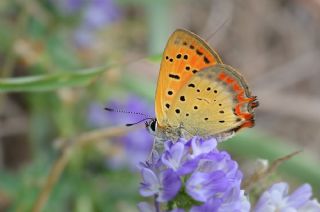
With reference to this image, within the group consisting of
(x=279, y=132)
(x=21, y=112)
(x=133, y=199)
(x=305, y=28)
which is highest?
(x=305, y=28)

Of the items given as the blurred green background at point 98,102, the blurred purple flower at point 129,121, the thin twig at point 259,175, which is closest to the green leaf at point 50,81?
the blurred green background at point 98,102

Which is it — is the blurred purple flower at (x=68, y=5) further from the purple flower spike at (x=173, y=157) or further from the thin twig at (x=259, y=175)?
the purple flower spike at (x=173, y=157)

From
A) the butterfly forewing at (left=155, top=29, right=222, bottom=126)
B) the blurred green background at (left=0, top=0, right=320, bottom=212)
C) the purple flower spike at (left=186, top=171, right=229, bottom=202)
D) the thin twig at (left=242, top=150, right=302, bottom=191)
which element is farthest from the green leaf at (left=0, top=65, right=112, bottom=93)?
the purple flower spike at (left=186, top=171, right=229, bottom=202)

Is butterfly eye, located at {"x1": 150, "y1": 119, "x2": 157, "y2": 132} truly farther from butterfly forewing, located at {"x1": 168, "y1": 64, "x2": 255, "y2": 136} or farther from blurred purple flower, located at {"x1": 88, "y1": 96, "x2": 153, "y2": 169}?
blurred purple flower, located at {"x1": 88, "y1": 96, "x2": 153, "y2": 169}

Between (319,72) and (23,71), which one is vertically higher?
(319,72)

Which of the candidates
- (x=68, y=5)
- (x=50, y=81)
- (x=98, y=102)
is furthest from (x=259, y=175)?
(x=68, y=5)

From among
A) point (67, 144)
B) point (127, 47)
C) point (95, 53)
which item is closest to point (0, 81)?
point (67, 144)

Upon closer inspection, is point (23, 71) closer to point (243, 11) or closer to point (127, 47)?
point (127, 47)

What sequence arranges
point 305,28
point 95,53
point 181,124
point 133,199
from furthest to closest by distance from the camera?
point 305,28 → point 95,53 → point 133,199 → point 181,124
